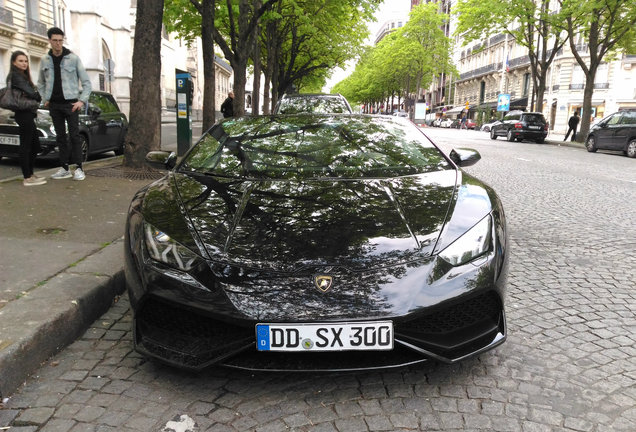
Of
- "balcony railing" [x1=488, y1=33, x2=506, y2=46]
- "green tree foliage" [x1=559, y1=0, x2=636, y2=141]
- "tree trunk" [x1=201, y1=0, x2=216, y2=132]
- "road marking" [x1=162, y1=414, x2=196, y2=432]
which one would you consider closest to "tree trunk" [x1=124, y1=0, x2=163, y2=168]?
"tree trunk" [x1=201, y1=0, x2=216, y2=132]

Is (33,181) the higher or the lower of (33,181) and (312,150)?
the lower

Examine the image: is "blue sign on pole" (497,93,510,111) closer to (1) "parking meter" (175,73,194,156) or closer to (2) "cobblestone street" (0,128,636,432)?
(1) "parking meter" (175,73,194,156)

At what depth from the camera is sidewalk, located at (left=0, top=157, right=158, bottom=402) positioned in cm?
252

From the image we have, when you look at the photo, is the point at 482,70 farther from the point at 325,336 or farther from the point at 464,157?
the point at 325,336

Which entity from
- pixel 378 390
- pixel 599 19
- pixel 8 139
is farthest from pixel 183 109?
pixel 599 19

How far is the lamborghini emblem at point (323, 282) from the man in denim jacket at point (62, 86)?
5.92m

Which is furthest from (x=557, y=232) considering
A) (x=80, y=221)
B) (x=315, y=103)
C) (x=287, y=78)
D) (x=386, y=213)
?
(x=287, y=78)

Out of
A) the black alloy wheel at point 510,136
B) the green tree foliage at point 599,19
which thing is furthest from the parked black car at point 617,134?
the black alloy wheel at point 510,136

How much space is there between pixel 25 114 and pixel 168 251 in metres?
5.36

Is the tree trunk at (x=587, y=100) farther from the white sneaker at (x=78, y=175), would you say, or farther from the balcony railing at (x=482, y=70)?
the balcony railing at (x=482, y=70)

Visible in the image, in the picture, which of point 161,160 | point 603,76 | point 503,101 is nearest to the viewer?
point 161,160

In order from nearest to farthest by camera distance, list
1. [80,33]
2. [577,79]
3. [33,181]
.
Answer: [33,181] < [80,33] < [577,79]

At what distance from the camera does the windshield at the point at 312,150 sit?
3182 mm

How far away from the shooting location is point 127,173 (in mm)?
7895
